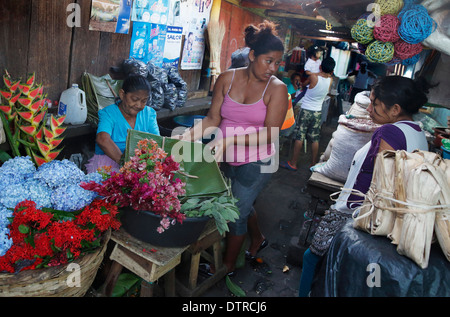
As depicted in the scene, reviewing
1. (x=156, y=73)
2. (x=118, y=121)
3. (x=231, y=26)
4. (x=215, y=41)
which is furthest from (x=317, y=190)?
(x=231, y=26)

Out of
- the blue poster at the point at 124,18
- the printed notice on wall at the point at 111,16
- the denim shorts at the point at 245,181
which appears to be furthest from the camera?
the blue poster at the point at 124,18

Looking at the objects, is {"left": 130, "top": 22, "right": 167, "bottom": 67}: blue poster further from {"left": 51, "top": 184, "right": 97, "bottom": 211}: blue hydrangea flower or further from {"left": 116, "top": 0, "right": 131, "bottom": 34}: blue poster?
{"left": 51, "top": 184, "right": 97, "bottom": 211}: blue hydrangea flower

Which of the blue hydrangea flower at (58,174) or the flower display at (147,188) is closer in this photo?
the flower display at (147,188)

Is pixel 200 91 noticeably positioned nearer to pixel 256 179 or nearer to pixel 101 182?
pixel 256 179

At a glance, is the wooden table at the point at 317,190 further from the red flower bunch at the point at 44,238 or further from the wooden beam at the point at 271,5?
the wooden beam at the point at 271,5

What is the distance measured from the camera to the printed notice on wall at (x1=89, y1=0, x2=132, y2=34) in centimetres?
320

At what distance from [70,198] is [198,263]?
1.14 meters

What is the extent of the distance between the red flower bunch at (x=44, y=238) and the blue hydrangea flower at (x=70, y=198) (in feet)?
0.26

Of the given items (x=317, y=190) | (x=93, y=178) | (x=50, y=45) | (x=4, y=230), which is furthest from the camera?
(x=317, y=190)

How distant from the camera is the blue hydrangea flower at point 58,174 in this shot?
1697 millimetres

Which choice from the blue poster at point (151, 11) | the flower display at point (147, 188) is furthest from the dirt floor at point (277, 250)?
the blue poster at point (151, 11)

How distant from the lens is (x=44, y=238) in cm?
141

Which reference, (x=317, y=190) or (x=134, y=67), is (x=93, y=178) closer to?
(x=134, y=67)
